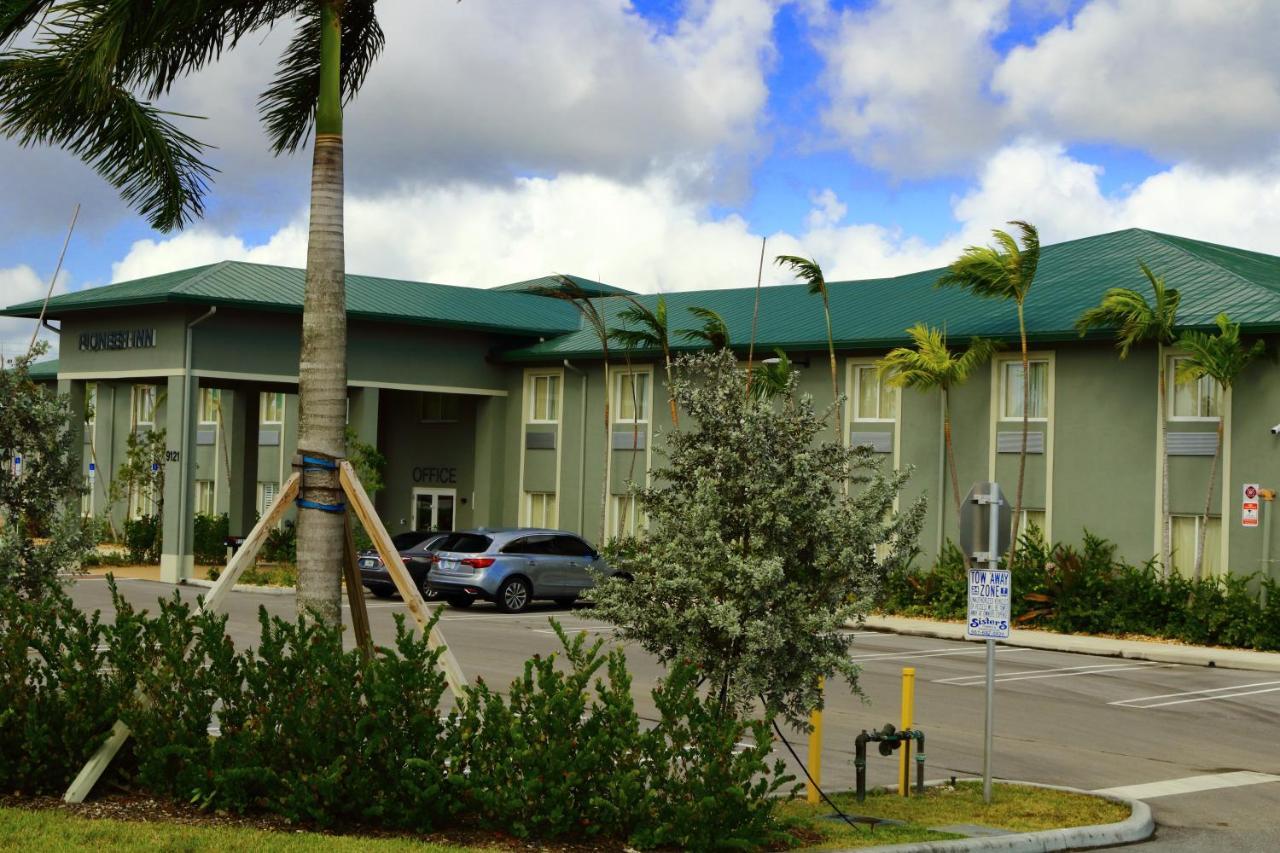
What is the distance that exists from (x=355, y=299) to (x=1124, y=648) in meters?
21.1

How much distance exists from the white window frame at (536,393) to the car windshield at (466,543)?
9.29 m

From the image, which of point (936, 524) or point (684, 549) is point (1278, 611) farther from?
point (684, 549)

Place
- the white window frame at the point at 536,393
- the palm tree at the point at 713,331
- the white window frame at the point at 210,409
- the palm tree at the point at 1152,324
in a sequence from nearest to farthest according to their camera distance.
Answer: the palm tree at the point at 1152,324 < the palm tree at the point at 713,331 < the white window frame at the point at 536,393 < the white window frame at the point at 210,409

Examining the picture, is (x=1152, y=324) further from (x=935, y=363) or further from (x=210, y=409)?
(x=210, y=409)

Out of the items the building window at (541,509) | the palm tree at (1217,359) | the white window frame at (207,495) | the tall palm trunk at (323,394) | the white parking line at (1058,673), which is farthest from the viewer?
the white window frame at (207,495)

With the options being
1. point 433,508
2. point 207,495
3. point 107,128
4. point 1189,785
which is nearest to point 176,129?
point 107,128

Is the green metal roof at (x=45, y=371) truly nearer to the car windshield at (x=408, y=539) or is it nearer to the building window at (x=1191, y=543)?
the car windshield at (x=408, y=539)

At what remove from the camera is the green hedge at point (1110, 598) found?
85.4ft

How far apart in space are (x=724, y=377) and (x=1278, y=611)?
60.3 ft

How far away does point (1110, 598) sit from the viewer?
27.7 meters

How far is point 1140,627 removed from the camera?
89.0 feet

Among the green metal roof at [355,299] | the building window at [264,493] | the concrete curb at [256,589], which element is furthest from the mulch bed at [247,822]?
the building window at [264,493]

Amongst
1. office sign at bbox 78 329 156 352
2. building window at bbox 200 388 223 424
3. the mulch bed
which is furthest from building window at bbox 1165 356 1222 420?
building window at bbox 200 388 223 424

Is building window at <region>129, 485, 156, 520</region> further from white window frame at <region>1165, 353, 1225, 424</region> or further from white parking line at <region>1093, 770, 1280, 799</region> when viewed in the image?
white parking line at <region>1093, 770, 1280, 799</region>
